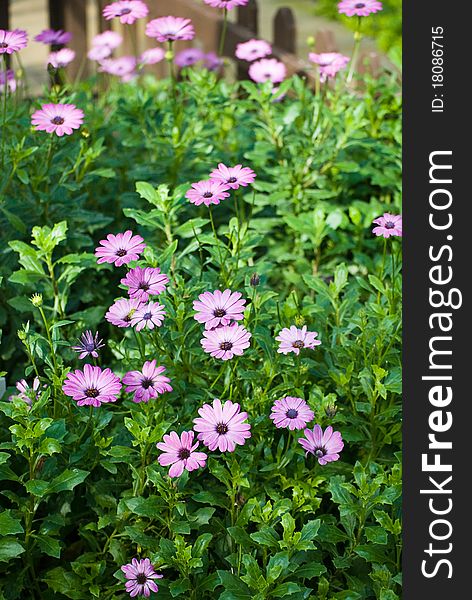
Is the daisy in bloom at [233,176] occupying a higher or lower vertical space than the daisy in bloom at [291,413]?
higher

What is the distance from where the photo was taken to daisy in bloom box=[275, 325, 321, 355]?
2.07 m

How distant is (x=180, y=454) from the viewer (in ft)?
6.33

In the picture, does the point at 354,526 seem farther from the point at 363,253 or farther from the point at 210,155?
the point at 210,155

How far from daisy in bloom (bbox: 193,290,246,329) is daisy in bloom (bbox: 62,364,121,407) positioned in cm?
21

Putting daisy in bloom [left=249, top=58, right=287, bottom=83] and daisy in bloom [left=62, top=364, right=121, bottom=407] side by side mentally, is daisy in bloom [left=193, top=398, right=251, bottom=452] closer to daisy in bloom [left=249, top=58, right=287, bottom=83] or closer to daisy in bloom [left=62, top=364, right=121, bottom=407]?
daisy in bloom [left=62, top=364, right=121, bottom=407]

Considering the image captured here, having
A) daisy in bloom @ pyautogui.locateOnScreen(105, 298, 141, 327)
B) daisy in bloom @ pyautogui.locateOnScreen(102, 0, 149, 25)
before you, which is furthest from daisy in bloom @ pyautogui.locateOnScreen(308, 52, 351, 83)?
daisy in bloom @ pyautogui.locateOnScreen(105, 298, 141, 327)

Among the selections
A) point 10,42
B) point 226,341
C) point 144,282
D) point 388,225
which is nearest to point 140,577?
point 226,341

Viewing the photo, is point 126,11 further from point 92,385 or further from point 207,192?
point 92,385

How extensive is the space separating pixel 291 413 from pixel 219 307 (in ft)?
0.85

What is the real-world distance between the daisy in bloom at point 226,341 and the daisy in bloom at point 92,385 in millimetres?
194

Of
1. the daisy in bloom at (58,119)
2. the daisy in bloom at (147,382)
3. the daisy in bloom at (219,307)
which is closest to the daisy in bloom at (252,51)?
the daisy in bloom at (58,119)

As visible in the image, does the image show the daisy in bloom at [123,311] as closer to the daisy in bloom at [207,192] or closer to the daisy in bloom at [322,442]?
the daisy in bloom at [207,192]

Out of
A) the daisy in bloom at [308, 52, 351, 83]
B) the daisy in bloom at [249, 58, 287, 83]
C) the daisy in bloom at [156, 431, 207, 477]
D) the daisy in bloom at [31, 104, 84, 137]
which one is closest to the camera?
the daisy in bloom at [156, 431, 207, 477]

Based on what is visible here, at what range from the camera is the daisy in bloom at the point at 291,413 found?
1954mm
